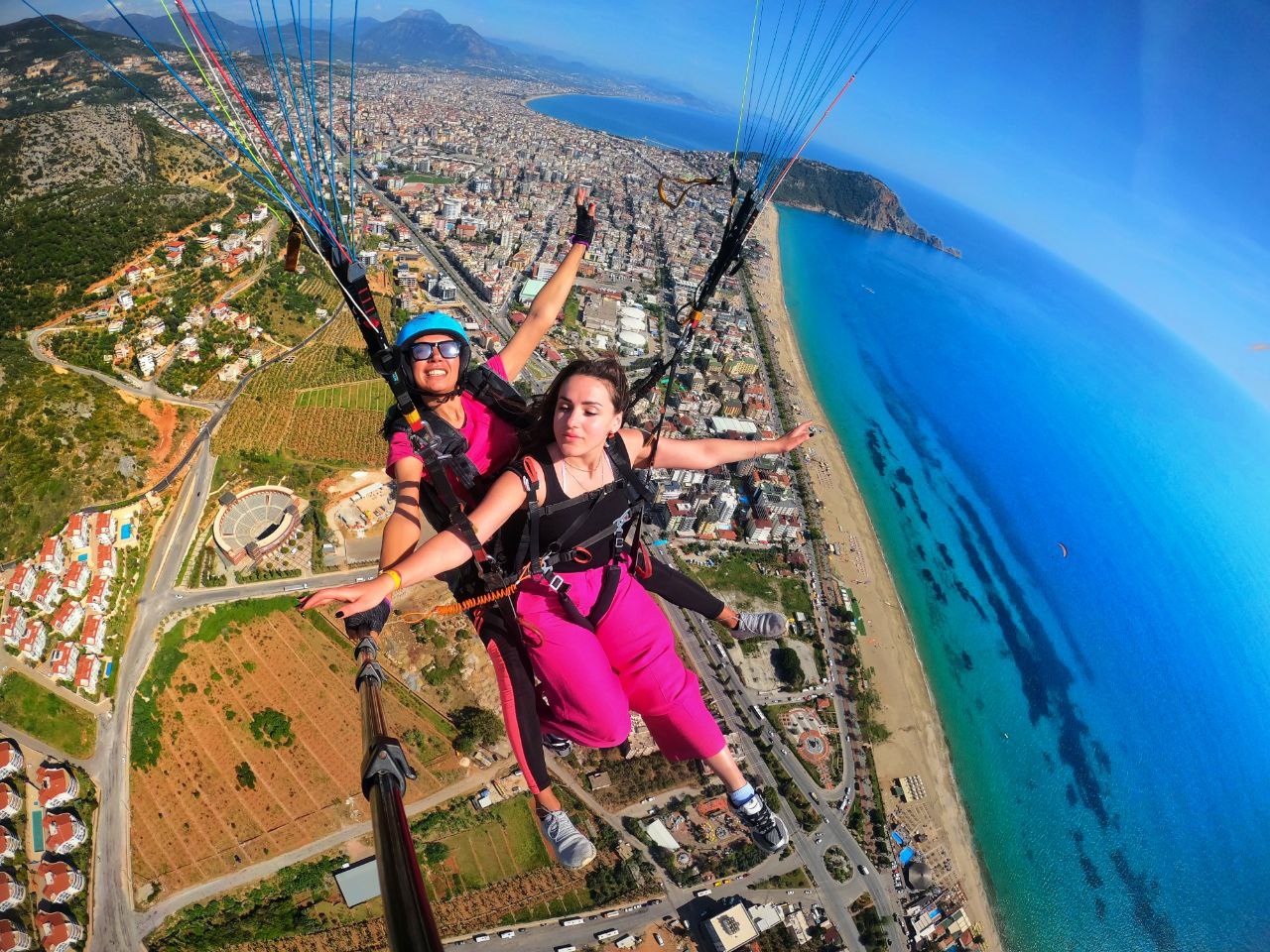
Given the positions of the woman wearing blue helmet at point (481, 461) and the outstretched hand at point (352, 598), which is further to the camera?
the woman wearing blue helmet at point (481, 461)

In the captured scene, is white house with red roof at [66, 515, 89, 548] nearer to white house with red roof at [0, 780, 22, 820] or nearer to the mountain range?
white house with red roof at [0, 780, 22, 820]

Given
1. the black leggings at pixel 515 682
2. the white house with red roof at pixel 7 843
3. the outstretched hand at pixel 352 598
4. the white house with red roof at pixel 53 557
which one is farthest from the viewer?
the white house with red roof at pixel 53 557

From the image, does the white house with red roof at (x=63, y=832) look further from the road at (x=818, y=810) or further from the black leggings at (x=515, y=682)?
the road at (x=818, y=810)

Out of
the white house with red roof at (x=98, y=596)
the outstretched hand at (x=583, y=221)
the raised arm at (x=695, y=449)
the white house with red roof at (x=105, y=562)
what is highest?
the outstretched hand at (x=583, y=221)

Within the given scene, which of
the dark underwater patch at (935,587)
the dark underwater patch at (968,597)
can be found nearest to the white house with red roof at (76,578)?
the dark underwater patch at (935,587)

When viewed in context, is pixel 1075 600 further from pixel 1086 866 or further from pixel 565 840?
pixel 565 840

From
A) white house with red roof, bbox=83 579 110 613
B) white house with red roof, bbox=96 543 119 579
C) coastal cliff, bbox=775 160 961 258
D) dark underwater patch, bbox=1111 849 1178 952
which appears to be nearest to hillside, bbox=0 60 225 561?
white house with red roof, bbox=96 543 119 579

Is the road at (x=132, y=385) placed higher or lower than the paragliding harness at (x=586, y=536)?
lower

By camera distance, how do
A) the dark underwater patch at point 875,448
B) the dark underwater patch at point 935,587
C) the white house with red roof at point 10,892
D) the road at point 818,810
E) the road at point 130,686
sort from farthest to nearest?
the dark underwater patch at point 875,448
the dark underwater patch at point 935,587
the road at point 818,810
the road at point 130,686
the white house with red roof at point 10,892
